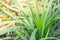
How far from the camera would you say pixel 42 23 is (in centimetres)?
164

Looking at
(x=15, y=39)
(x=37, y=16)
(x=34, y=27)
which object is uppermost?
(x=37, y=16)

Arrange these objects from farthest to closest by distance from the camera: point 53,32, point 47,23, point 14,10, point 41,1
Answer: point 41,1 → point 14,10 → point 53,32 → point 47,23

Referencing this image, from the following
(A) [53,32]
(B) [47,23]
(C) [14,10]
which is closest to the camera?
(B) [47,23]

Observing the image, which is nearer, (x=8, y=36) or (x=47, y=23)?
(x=47, y=23)

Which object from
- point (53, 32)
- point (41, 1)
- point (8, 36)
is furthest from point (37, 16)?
point (41, 1)

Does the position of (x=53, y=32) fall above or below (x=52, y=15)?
below

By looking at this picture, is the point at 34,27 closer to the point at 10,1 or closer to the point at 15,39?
the point at 15,39

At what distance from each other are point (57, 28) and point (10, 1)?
69 centimetres

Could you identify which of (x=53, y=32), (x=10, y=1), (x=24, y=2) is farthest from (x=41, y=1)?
(x=53, y=32)

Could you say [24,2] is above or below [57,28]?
above

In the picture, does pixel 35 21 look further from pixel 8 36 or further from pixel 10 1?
pixel 10 1

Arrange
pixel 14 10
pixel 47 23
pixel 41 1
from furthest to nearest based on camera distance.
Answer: pixel 41 1 < pixel 14 10 < pixel 47 23

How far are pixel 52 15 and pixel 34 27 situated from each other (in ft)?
0.67

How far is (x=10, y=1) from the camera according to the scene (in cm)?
218
